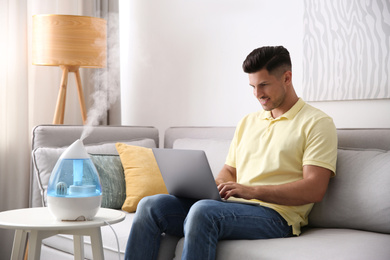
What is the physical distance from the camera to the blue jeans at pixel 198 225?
1.74 metres

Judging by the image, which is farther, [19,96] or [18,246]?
[19,96]

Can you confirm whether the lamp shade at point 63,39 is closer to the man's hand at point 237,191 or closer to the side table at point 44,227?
the side table at point 44,227

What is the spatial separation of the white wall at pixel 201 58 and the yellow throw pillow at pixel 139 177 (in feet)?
2.45

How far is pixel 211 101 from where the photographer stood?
130 inches

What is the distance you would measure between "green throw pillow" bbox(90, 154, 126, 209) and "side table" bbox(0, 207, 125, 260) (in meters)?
0.69

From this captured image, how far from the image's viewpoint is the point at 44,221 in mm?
1702

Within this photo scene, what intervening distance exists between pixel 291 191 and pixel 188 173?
0.38 meters

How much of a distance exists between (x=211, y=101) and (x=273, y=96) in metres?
1.18

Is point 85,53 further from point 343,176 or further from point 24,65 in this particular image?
point 343,176

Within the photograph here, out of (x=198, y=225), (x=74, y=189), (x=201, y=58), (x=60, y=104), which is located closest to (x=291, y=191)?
(x=198, y=225)

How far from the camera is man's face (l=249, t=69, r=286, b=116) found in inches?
84.3

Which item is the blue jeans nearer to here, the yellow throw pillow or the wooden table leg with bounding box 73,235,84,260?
the wooden table leg with bounding box 73,235,84,260

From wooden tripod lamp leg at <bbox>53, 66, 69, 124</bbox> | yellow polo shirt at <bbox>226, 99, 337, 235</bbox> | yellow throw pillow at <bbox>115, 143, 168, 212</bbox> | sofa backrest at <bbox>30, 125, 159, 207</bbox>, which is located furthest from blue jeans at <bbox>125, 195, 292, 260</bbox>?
wooden tripod lamp leg at <bbox>53, 66, 69, 124</bbox>

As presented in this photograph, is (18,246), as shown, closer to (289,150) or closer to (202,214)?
(202,214)
